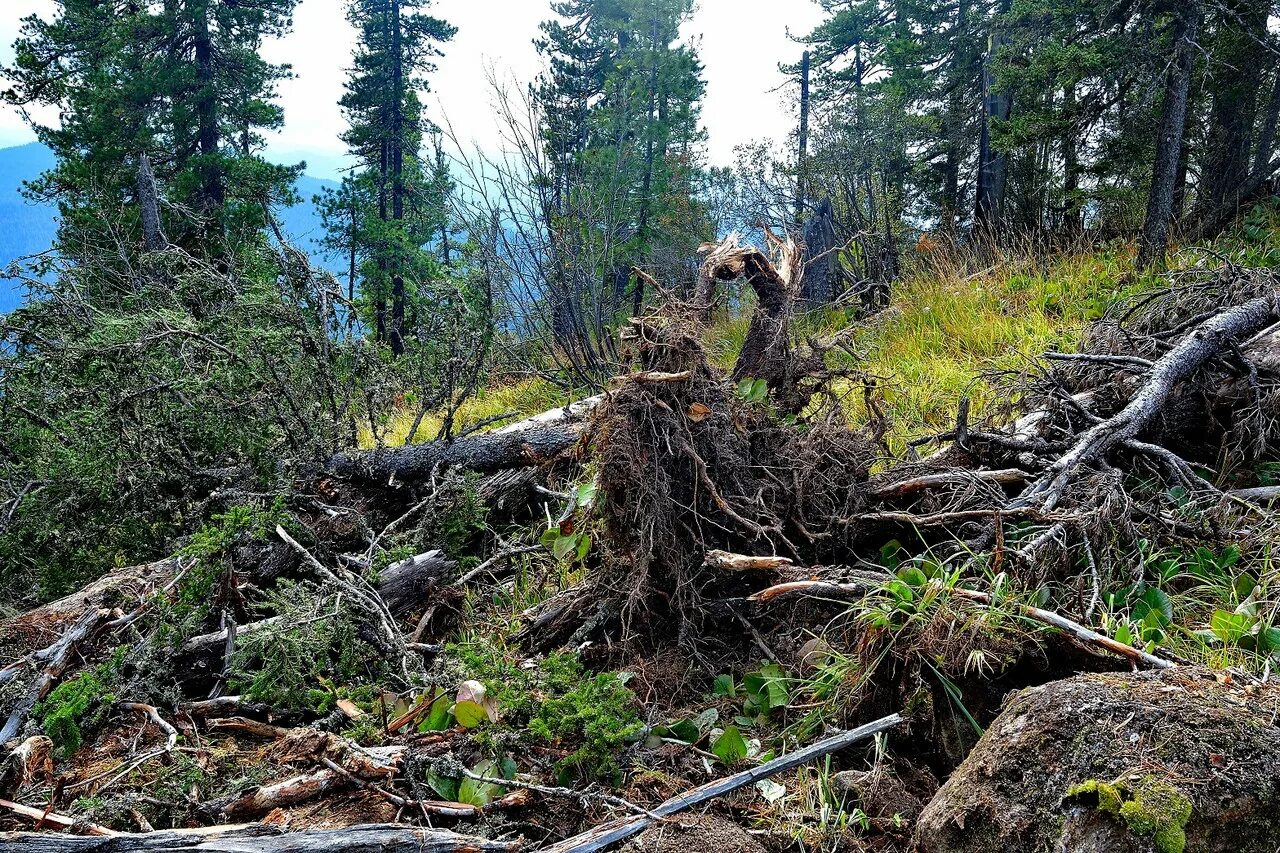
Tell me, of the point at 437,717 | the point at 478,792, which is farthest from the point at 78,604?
the point at 478,792

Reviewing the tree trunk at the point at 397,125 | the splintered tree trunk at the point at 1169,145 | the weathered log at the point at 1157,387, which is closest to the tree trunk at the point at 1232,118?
the splintered tree trunk at the point at 1169,145

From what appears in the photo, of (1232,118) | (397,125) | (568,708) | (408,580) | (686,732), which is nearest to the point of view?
(568,708)

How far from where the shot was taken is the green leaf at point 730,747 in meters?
2.13

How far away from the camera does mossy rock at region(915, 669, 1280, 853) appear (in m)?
1.33

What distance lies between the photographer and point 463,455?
450 centimetres

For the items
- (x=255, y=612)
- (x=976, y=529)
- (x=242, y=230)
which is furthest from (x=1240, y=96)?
(x=242, y=230)

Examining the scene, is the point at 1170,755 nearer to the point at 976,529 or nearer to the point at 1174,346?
the point at 976,529

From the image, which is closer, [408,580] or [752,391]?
[752,391]

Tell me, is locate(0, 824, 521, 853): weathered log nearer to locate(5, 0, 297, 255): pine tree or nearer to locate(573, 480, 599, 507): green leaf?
locate(573, 480, 599, 507): green leaf

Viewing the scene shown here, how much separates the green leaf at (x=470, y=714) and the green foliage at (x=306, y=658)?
0.58m

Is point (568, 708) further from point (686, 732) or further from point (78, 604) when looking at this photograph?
point (78, 604)

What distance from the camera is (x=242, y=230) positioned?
49.0 ft

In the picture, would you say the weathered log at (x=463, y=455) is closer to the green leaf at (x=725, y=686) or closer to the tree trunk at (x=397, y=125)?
the green leaf at (x=725, y=686)

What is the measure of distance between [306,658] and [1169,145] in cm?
950
